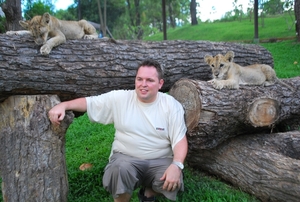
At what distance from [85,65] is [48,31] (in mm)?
866

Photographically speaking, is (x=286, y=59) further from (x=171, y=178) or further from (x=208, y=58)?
(x=171, y=178)

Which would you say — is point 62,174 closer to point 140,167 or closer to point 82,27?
point 140,167

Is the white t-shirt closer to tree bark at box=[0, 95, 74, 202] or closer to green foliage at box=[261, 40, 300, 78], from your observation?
tree bark at box=[0, 95, 74, 202]

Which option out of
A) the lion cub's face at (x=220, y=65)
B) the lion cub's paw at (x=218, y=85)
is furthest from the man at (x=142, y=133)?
the lion cub's face at (x=220, y=65)

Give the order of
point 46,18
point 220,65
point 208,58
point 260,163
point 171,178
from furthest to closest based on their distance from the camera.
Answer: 1. point 208,58
2. point 220,65
3. point 46,18
4. point 260,163
5. point 171,178

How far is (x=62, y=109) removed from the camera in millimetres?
3832

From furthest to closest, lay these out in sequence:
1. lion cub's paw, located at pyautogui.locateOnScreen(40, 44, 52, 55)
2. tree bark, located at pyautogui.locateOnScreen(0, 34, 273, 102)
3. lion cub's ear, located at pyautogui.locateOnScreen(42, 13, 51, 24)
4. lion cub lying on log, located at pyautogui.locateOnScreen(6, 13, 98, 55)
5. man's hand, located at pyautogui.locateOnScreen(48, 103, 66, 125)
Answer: lion cub's ear, located at pyautogui.locateOnScreen(42, 13, 51, 24), lion cub lying on log, located at pyautogui.locateOnScreen(6, 13, 98, 55), lion cub's paw, located at pyautogui.locateOnScreen(40, 44, 52, 55), tree bark, located at pyautogui.locateOnScreen(0, 34, 273, 102), man's hand, located at pyautogui.locateOnScreen(48, 103, 66, 125)

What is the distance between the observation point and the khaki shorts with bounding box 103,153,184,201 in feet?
12.1

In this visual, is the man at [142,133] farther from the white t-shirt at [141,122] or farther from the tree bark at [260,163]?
the tree bark at [260,163]

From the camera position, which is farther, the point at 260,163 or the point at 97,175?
the point at 97,175

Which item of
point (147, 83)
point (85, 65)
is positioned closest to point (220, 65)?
point (147, 83)

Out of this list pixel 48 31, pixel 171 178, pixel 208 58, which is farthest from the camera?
pixel 208 58

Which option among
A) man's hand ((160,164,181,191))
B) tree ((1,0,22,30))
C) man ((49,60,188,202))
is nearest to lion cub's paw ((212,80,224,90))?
man ((49,60,188,202))

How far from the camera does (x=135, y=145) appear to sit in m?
3.93
